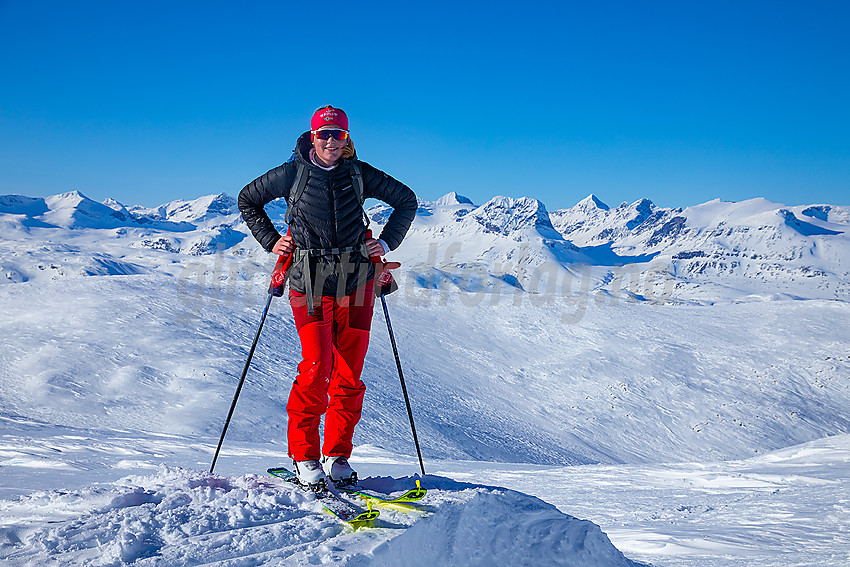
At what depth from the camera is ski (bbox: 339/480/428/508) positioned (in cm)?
413

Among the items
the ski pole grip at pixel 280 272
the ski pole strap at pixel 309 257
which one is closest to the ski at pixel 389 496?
the ski pole strap at pixel 309 257

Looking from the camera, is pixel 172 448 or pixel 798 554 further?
pixel 172 448

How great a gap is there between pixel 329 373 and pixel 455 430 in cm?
1168

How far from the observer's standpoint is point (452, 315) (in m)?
26.3

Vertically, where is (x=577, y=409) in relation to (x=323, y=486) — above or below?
below

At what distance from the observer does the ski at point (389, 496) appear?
13.5 ft

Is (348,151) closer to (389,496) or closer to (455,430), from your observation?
(389,496)

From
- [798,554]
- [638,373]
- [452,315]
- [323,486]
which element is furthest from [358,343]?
[452,315]

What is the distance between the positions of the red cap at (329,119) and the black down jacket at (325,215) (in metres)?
0.17

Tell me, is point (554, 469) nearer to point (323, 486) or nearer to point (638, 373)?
point (323, 486)

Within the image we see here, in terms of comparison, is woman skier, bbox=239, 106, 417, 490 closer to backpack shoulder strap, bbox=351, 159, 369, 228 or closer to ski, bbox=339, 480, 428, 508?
backpack shoulder strap, bbox=351, 159, 369, 228

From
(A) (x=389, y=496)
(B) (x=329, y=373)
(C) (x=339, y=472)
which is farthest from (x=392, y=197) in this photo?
(A) (x=389, y=496)

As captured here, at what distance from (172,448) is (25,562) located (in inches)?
275

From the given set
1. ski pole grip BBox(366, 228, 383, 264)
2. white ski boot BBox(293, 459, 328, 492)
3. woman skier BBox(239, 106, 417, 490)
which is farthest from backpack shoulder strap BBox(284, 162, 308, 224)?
white ski boot BBox(293, 459, 328, 492)
